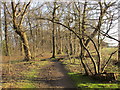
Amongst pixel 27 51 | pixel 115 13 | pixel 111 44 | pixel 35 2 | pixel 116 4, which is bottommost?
pixel 27 51

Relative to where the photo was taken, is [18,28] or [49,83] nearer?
[49,83]

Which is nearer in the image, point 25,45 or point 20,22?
point 20,22

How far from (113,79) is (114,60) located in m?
6.29

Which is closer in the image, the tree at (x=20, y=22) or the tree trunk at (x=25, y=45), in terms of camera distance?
the tree at (x=20, y=22)

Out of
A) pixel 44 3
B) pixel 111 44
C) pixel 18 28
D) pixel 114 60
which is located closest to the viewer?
pixel 111 44

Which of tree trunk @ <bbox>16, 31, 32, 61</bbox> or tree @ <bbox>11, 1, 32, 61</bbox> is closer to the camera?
tree @ <bbox>11, 1, 32, 61</bbox>

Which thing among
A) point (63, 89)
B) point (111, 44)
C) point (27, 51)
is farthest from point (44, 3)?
point (63, 89)

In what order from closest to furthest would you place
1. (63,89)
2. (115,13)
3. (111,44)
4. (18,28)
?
(63,89) → (115,13) → (111,44) → (18,28)

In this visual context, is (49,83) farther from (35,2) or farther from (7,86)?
(35,2)

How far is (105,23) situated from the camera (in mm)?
7367

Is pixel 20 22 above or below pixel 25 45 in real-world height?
above

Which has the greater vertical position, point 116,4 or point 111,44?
point 116,4

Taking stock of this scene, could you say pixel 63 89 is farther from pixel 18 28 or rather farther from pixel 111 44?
pixel 18 28

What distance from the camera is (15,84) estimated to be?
22.0 ft
